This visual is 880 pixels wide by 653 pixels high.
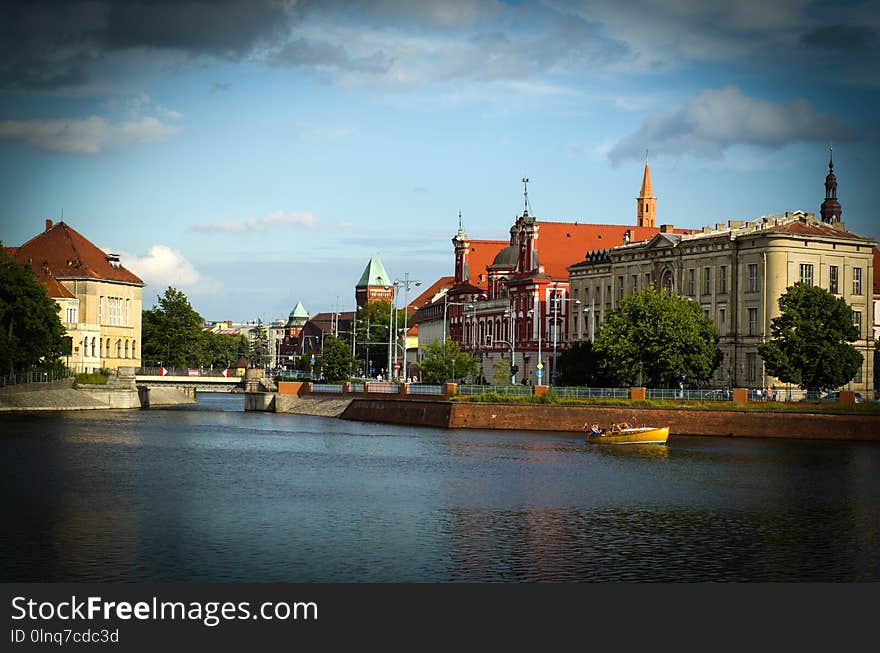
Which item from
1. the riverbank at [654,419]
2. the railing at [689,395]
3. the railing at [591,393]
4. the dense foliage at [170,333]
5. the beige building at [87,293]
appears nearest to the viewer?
the riverbank at [654,419]

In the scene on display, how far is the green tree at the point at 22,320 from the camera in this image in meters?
126

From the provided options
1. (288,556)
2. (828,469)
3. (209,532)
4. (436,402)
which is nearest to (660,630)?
(288,556)

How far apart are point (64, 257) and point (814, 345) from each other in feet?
328

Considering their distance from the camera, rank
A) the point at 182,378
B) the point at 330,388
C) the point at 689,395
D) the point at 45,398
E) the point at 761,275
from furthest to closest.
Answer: the point at 182,378, the point at 330,388, the point at 45,398, the point at 761,275, the point at 689,395

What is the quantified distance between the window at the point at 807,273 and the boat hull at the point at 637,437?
31274 mm

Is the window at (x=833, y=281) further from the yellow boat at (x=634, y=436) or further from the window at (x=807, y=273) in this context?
the yellow boat at (x=634, y=436)

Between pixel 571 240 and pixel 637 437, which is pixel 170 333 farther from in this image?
pixel 637 437

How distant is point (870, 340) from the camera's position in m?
124

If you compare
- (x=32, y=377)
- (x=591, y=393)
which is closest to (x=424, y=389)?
(x=591, y=393)

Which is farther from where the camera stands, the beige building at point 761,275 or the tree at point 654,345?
the beige building at point 761,275

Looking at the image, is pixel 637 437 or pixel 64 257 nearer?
pixel 637 437

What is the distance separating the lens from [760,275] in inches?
4722

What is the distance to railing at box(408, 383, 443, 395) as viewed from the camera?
119 meters

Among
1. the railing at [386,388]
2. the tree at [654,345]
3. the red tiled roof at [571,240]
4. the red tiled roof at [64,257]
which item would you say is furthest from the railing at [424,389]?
the red tiled roof at [64,257]
